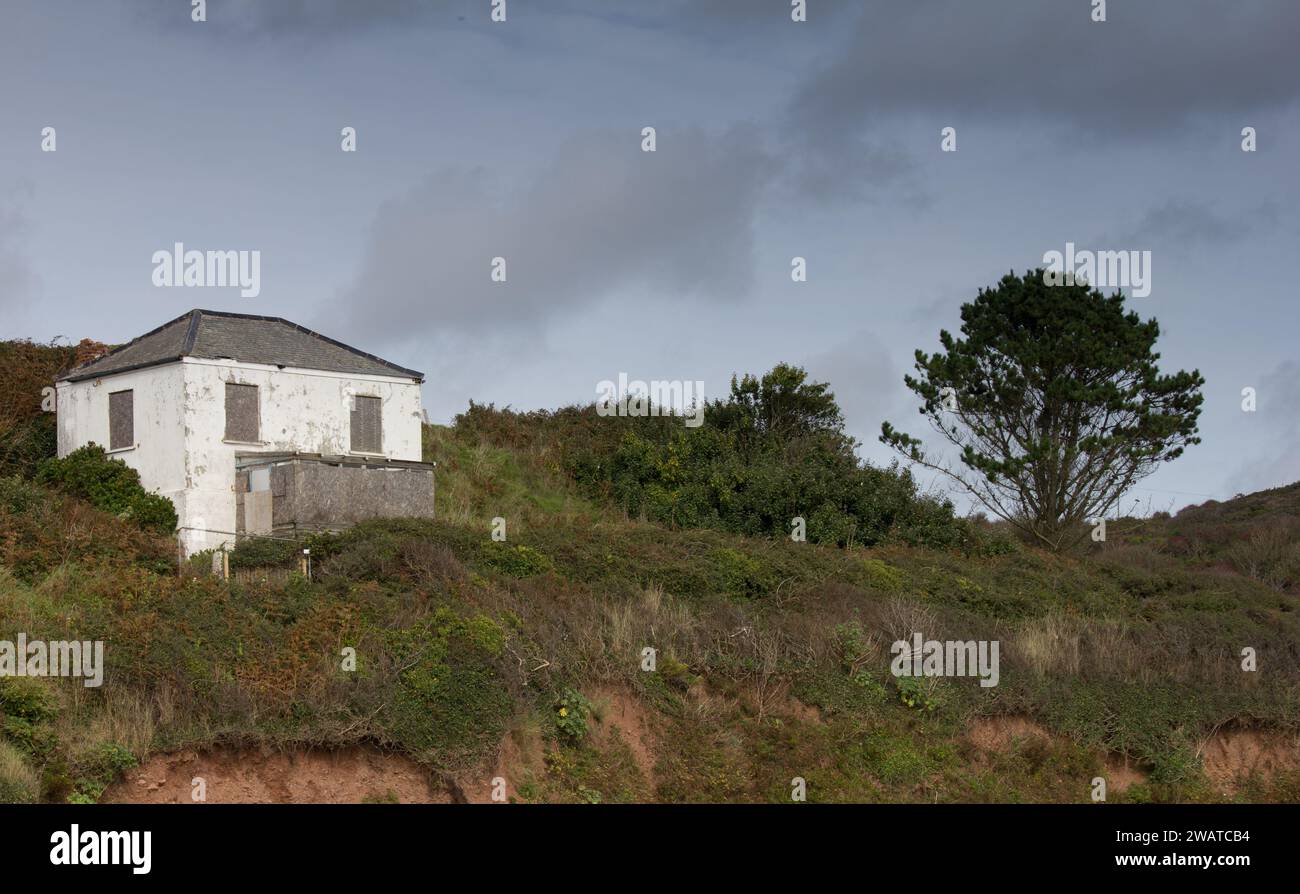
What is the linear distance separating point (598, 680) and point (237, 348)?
648 inches

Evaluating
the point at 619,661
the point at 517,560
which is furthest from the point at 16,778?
the point at 517,560

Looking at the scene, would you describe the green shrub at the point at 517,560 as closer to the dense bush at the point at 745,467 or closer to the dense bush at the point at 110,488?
the dense bush at the point at 110,488

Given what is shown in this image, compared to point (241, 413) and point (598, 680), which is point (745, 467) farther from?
point (598, 680)

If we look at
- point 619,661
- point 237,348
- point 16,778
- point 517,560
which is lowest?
point 16,778

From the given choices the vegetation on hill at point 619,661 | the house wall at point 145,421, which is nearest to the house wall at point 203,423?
the house wall at point 145,421

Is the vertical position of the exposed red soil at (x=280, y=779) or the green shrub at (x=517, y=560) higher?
the green shrub at (x=517, y=560)

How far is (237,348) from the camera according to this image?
3325cm

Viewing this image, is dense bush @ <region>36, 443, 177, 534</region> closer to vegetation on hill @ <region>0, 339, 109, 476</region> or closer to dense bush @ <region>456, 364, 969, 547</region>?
vegetation on hill @ <region>0, 339, 109, 476</region>

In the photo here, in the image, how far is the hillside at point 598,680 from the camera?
59.5 ft

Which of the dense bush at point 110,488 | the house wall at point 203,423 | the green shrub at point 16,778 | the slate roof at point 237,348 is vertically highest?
the slate roof at point 237,348

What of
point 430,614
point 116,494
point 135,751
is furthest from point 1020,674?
point 116,494

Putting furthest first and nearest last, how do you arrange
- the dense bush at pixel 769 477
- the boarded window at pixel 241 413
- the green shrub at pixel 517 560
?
the dense bush at pixel 769 477 → the boarded window at pixel 241 413 → the green shrub at pixel 517 560

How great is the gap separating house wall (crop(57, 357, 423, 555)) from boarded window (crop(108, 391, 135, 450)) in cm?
16

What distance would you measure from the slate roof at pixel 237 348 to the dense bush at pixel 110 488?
2.64 meters
